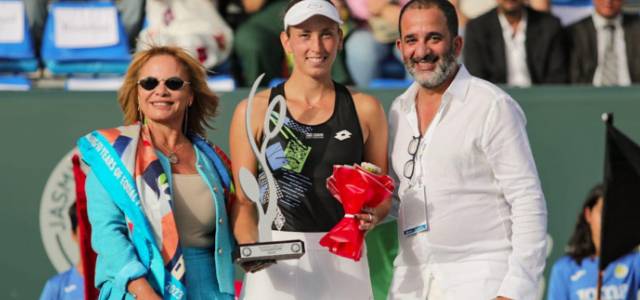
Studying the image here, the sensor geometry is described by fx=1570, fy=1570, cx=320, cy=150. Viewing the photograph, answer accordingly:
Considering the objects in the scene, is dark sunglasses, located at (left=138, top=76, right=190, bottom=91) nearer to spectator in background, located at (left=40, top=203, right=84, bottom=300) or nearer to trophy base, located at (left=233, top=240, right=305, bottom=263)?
trophy base, located at (left=233, top=240, right=305, bottom=263)

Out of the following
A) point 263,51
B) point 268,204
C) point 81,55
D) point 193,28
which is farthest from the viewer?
point 81,55

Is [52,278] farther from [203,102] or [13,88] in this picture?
[203,102]

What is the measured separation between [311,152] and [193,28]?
3.82 meters

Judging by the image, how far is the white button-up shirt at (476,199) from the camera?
18.1 ft

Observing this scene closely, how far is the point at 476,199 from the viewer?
18.2 ft

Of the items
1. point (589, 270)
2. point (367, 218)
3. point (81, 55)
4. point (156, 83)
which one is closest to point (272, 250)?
point (367, 218)

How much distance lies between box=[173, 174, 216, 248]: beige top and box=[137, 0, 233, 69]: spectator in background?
339cm

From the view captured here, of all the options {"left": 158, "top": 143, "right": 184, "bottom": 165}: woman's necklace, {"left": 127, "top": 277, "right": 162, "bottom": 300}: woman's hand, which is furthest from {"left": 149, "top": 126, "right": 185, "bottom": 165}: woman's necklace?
{"left": 127, "top": 277, "right": 162, "bottom": 300}: woman's hand

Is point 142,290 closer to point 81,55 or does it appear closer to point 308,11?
point 308,11

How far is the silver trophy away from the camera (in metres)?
5.40

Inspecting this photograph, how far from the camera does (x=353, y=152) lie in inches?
224

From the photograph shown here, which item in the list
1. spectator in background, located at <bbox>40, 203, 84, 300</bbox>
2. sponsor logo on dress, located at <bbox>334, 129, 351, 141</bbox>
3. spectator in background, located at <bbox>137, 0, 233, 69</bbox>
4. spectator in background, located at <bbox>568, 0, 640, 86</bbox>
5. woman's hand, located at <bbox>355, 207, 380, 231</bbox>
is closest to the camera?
woman's hand, located at <bbox>355, 207, 380, 231</bbox>

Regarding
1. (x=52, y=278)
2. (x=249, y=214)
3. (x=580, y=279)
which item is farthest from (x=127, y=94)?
(x=580, y=279)

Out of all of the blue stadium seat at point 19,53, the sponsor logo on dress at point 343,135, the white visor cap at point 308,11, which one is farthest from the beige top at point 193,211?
the blue stadium seat at point 19,53
